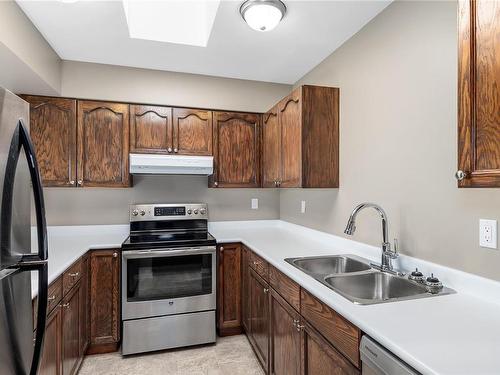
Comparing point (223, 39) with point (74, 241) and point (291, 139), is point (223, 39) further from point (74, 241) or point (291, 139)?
point (74, 241)

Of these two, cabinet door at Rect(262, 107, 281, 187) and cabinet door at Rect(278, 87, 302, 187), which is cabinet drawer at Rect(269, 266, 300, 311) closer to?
cabinet door at Rect(278, 87, 302, 187)

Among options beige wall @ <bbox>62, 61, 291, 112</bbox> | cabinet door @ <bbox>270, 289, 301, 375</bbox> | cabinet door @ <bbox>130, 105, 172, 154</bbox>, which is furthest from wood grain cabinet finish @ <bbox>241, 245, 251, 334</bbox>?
beige wall @ <bbox>62, 61, 291, 112</bbox>

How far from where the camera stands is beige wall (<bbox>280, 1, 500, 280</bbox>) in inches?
54.2

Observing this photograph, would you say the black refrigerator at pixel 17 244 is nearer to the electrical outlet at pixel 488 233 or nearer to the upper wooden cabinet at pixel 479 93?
the upper wooden cabinet at pixel 479 93

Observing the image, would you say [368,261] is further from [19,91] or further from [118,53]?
[19,91]

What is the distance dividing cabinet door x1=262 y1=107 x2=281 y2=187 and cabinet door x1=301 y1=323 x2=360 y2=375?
1.42m

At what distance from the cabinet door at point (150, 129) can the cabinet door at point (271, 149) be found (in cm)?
93

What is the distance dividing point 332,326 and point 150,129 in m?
2.28

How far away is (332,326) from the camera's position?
125 centimetres

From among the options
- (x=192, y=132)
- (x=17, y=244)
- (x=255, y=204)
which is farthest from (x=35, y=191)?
(x=255, y=204)

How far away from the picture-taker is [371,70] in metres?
1.94

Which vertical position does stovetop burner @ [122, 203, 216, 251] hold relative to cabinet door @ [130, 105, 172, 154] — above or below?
below

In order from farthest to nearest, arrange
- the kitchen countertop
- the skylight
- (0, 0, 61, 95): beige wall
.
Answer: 1. the skylight
2. (0, 0, 61, 95): beige wall
3. the kitchen countertop

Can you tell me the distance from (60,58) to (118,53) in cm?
56
